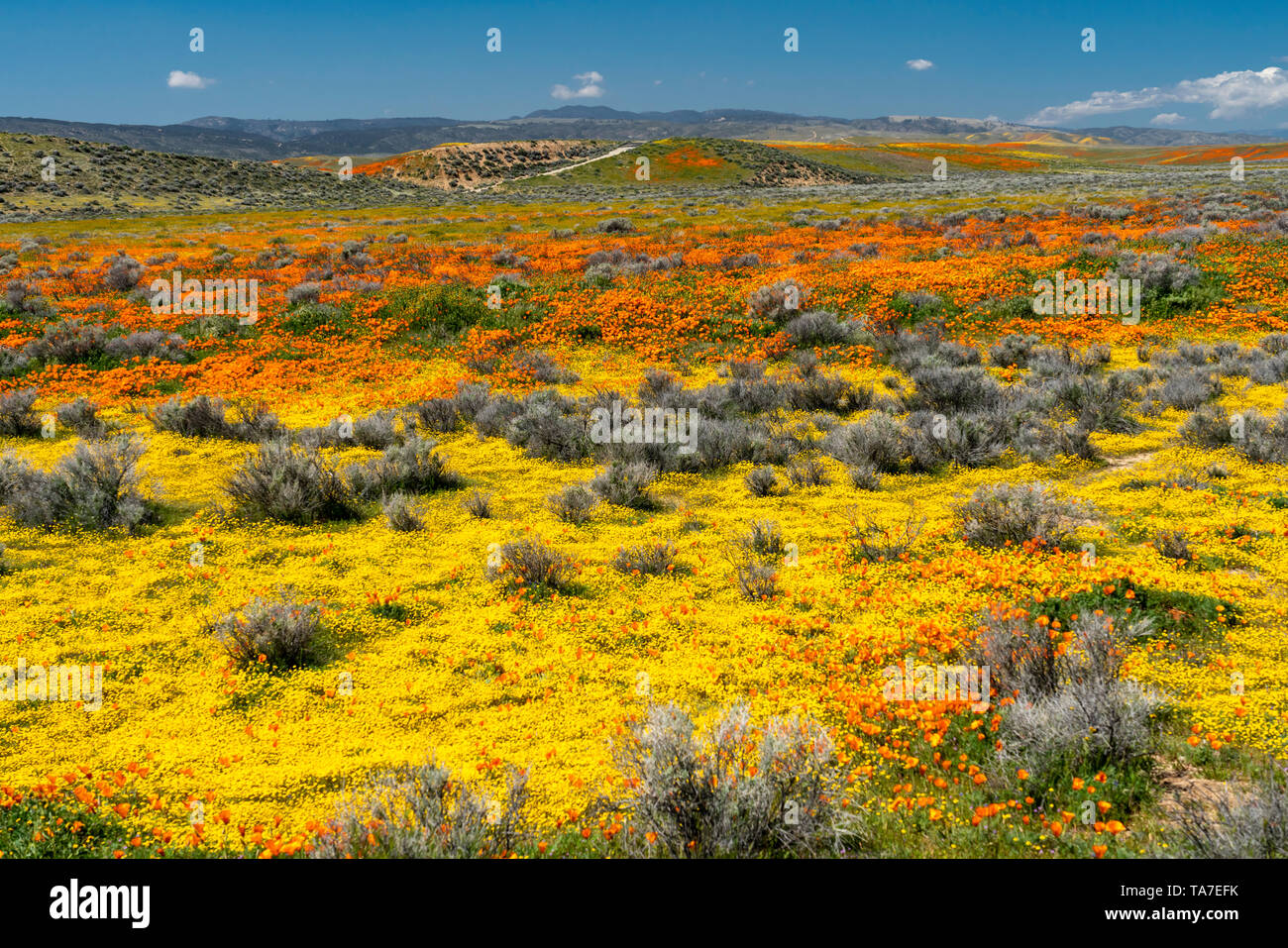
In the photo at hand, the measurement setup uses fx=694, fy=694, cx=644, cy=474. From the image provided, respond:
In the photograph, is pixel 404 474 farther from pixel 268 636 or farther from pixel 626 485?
pixel 268 636

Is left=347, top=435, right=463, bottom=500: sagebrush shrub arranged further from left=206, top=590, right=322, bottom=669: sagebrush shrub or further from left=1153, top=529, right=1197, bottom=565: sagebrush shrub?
left=1153, top=529, right=1197, bottom=565: sagebrush shrub

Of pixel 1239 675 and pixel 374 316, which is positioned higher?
pixel 374 316

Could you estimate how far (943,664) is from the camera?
18.7 ft

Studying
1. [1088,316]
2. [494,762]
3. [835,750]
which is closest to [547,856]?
[494,762]

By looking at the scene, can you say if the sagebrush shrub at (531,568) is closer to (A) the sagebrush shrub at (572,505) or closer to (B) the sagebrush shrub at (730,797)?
(A) the sagebrush shrub at (572,505)

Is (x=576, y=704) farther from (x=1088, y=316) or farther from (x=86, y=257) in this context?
(x=86, y=257)

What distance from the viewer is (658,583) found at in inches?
284

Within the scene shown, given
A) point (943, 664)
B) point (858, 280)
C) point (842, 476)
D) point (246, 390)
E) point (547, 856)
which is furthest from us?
point (858, 280)

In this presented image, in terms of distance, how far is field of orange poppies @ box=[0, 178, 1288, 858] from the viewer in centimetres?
422

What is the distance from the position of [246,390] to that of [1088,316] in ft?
65.3

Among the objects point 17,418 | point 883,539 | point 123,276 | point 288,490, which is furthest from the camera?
point 123,276

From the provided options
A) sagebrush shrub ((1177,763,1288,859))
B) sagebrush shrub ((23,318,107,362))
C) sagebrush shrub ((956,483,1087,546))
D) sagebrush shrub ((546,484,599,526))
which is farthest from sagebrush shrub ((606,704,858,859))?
sagebrush shrub ((23,318,107,362))

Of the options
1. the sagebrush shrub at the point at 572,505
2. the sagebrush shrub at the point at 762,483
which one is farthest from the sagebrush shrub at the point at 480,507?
the sagebrush shrub at the point at 762,483

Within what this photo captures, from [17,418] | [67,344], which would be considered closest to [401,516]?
[17,418]
